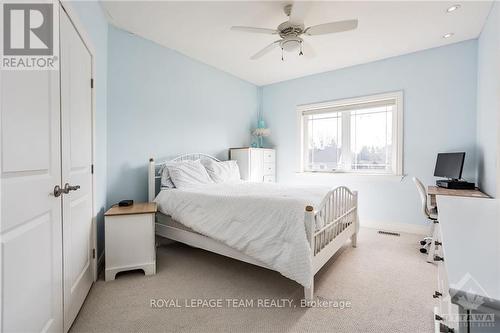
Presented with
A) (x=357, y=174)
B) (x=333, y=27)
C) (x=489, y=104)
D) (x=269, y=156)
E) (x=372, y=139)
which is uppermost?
(x=333, y=27)

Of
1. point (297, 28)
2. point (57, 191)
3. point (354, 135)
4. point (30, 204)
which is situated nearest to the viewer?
point (30, 204)

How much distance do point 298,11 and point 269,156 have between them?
2823 mm

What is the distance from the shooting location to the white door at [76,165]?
148 cm

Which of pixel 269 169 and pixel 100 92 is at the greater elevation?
pixel 100 92

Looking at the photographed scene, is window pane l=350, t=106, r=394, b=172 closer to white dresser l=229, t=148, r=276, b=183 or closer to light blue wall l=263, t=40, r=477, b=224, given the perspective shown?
light blue wall l=263, t=40, r=477, b=224

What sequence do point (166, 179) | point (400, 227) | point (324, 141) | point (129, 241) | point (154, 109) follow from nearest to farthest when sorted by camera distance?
point (129, 241), point (166, 179), point (154, 109), point (400, 227), point (324, 141)

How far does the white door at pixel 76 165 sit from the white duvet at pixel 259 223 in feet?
2.99

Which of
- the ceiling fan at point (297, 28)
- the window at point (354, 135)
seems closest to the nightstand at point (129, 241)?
the ceiling fan at point (297, 28)

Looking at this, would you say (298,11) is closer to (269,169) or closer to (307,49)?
(307,49)

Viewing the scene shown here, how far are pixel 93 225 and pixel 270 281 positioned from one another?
5.45ft

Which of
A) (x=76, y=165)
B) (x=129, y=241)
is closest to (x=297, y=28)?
(x=76, y=165)

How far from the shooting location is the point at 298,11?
2115 mm

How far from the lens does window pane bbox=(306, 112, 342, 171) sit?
4286 mm

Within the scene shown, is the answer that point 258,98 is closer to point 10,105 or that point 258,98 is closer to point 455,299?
point 10,105
